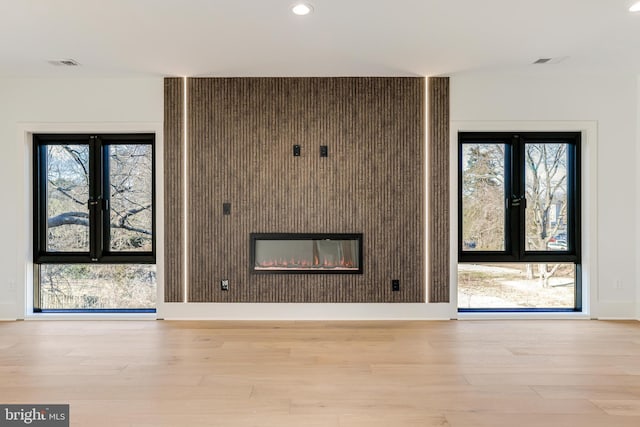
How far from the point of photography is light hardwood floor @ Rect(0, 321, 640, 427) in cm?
216

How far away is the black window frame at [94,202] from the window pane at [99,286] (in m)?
0.11

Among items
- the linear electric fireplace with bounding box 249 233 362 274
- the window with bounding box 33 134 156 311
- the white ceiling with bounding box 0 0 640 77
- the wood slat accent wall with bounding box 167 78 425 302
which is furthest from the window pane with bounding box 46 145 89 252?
the linear electric fireplace with bounding box 249 233 362 274

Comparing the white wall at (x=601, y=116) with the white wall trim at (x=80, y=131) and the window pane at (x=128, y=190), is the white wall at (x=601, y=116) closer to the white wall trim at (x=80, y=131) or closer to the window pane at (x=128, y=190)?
the white wall trim at (x=80, y=131)

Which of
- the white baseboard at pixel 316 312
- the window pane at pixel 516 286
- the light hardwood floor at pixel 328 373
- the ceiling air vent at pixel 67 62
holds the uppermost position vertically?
the ceiling air vent at pixel 67 62

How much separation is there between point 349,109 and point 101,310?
328 centimetres

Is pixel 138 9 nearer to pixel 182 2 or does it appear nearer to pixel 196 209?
pixel 182 2

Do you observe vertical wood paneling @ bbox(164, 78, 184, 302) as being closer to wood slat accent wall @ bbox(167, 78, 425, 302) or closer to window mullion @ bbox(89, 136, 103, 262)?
wood slat accent wall @ bbox(167, 78, 425, 302)

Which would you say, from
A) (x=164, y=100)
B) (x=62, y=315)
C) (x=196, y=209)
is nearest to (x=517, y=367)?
(x=196, y=209)

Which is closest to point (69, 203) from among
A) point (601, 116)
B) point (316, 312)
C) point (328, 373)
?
point (316, 312)

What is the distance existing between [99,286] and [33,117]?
5.93 feet

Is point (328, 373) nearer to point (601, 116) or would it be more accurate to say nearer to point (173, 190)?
point (173, 190)

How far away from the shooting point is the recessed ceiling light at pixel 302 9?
8.69ft

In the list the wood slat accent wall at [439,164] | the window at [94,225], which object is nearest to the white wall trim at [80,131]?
the window at [94,225]

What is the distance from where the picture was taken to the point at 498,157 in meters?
4.25
